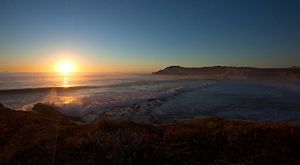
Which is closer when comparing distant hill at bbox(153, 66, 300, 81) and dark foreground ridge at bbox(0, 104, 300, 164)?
dark foreground ridge at bbox(0, 104, 300, 164)

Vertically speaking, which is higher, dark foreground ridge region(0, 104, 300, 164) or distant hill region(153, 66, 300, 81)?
distant hill region(153, 66, 300, 81)

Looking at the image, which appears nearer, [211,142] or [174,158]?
[174,158]

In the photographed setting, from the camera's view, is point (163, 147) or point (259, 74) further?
point (259, 74)

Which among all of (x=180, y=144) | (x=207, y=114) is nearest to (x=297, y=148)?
(x=180, y=144)

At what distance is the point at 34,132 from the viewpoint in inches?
326

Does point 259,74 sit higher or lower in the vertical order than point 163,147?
higher

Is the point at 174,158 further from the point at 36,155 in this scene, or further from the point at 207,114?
the point at 207,114

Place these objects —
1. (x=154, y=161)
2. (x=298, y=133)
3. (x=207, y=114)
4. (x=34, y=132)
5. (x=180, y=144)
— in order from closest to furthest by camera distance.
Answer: (x=154, y=161), (x=180, y=144), (x=298, y=133), (x=34, y=132), (x=207, y=114)

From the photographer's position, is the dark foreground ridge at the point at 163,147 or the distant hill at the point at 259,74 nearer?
the dark foreground ridge at the point at 163,147

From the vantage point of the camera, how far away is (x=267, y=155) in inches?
213

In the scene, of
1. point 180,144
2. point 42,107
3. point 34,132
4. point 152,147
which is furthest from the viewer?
point 42,107

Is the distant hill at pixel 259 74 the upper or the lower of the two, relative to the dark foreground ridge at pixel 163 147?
upper

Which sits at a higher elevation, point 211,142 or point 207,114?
point 211,142

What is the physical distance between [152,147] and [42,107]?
1677 centimetres
